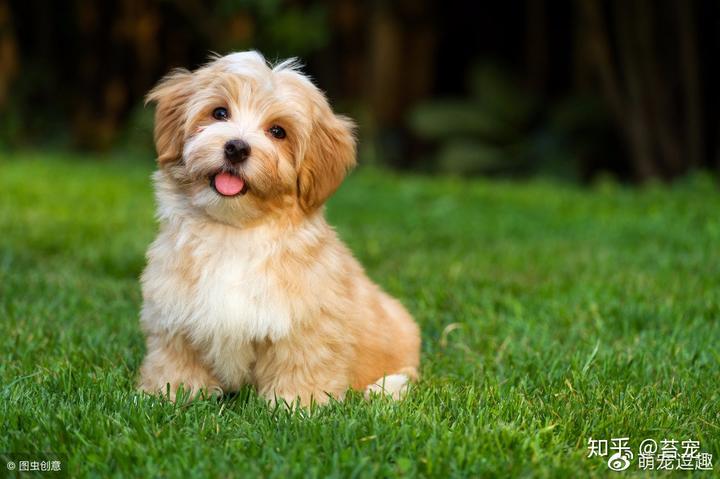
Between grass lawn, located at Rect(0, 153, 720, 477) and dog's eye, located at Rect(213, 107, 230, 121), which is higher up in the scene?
dog's eye, located at Rect(213, 107, 230, 121)

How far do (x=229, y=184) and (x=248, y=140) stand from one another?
159 mm

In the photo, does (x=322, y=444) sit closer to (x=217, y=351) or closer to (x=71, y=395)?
(x=217, y=351)

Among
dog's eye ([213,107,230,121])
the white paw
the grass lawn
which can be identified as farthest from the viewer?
the white paw

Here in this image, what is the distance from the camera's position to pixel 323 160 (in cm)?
319

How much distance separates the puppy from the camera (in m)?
3.02

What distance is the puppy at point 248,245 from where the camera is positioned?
302 centimetres

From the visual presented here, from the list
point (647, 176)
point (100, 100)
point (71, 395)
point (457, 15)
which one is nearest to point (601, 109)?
point (647, 176)

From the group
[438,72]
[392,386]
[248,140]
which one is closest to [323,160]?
[248,140]

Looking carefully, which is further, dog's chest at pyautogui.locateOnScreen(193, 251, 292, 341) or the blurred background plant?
the blurred background plant

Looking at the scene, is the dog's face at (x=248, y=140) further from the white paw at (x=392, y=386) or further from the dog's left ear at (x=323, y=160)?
the white paw at (x=392, y=386)

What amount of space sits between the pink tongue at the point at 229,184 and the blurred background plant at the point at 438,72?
7.36 metres

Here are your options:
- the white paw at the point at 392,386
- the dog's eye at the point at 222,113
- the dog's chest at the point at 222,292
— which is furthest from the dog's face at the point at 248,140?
the white paw at the point at 392,386

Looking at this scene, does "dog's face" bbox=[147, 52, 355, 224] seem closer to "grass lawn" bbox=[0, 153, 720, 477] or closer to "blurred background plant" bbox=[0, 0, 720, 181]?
"grass lawn" bbox=[0, 153, 720, 477]

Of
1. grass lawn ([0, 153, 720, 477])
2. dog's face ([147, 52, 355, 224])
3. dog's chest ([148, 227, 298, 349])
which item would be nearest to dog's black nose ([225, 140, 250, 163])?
dog's face ([147, 52, 355, 224])
